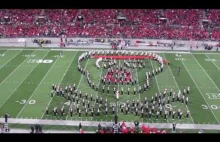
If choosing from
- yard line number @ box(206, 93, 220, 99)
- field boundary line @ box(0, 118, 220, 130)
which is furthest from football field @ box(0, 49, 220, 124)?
field boundary line @ box(0, 118, 220, 130)

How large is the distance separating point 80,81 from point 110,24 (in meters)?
14.9

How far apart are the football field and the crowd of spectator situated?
16.2 ft

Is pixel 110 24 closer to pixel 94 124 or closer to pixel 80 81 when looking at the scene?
pixel 80 81

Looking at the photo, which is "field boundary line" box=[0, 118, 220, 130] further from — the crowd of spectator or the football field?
the crowd of spectator

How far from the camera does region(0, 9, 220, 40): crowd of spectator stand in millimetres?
29000

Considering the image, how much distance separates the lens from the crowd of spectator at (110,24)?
95.1 feet

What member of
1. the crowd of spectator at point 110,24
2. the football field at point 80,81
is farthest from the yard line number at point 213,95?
the crowd of spectator at point 110,24

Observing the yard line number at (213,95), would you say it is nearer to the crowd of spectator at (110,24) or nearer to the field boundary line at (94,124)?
the field boundary line at (94,124)

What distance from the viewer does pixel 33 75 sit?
61.0ft

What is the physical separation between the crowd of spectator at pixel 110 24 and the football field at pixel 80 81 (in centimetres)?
494

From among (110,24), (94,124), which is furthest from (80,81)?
(110,24)

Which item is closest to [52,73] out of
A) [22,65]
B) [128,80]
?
[22,65]
